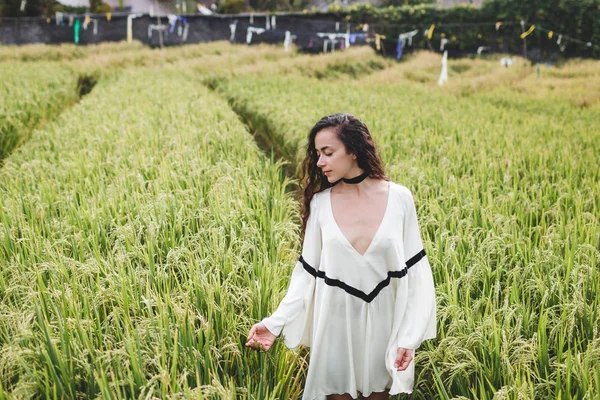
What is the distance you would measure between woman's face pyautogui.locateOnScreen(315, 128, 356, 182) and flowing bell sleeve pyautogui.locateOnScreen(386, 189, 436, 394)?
24 centimetres

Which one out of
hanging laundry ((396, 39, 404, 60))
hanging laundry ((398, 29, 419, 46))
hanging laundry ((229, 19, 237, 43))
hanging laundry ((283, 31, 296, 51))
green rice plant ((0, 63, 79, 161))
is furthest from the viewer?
hanging laundry ((229, 19, 237, 43))

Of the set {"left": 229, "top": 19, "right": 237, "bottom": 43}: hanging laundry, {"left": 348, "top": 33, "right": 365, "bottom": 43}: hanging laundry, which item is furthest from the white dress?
{"left": 229, "top": 19, "right": 237, "bottom": 43}: hanging laundry

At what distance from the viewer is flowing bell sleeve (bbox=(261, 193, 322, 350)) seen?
65.6 inches

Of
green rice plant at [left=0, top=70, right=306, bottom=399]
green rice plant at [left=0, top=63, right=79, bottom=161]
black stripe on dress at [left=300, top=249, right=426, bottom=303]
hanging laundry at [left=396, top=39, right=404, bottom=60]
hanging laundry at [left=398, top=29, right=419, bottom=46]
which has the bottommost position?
green rice plant at [left=0, top=70, right=306, bottom=399]

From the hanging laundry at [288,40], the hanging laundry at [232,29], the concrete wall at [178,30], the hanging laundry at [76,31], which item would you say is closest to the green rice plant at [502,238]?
the hanging laundry at [288,40]

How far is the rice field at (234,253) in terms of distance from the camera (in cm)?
167

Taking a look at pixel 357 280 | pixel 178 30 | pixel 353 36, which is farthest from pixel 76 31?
pixel 357 280

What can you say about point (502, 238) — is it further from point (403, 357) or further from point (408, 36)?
point (408, 36)

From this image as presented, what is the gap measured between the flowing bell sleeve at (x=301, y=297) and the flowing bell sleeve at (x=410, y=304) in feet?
1.00

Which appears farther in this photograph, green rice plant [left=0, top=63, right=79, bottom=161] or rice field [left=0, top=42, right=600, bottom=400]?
green rice plant [left=0, top=63, right=79, bottom=161]

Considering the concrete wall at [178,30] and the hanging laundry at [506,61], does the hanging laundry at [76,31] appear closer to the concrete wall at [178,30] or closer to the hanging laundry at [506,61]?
the concrete wall at [178,30]

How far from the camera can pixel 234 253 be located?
2.62 metres

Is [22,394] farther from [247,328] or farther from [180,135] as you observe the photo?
[180,135]

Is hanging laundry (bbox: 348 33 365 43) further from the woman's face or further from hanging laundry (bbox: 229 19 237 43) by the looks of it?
the woman's face
